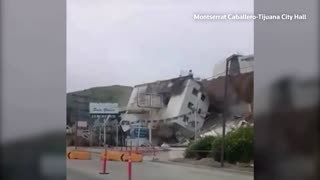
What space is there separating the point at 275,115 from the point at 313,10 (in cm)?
53

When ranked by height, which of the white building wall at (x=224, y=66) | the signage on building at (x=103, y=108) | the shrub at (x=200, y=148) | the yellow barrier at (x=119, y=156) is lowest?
the yellow barrier at (x=119, y=156)

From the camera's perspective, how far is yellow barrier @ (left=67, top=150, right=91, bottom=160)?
7.66 ft

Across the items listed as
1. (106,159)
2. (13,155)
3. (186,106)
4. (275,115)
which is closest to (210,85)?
(186,106)

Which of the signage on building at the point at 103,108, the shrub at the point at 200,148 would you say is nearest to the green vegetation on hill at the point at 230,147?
the shrub at the point at 200,148

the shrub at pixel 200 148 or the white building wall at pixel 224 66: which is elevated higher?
the white building wall at pixel 224 66

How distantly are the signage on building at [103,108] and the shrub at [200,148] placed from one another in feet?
1.28

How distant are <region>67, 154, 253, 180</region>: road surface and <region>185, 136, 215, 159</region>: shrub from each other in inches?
2.6

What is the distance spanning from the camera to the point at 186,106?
242cm

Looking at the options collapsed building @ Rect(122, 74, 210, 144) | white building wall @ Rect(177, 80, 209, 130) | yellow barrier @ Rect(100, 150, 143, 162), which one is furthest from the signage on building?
white building wall @ Rect(177, 80, 209, 130)

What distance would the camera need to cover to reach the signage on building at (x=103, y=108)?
7.67ft

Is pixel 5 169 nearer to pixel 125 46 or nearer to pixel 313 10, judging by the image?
pixel 125 46

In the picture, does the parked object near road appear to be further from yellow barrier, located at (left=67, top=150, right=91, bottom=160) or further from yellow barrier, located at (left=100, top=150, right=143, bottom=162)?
yellow barrier, located at (left=67, top=150, right=91, bottom=160)

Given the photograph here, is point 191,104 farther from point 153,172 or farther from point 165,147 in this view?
point 153,172

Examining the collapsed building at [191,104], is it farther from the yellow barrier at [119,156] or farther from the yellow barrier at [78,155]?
the yellow barrier at [78,155]
